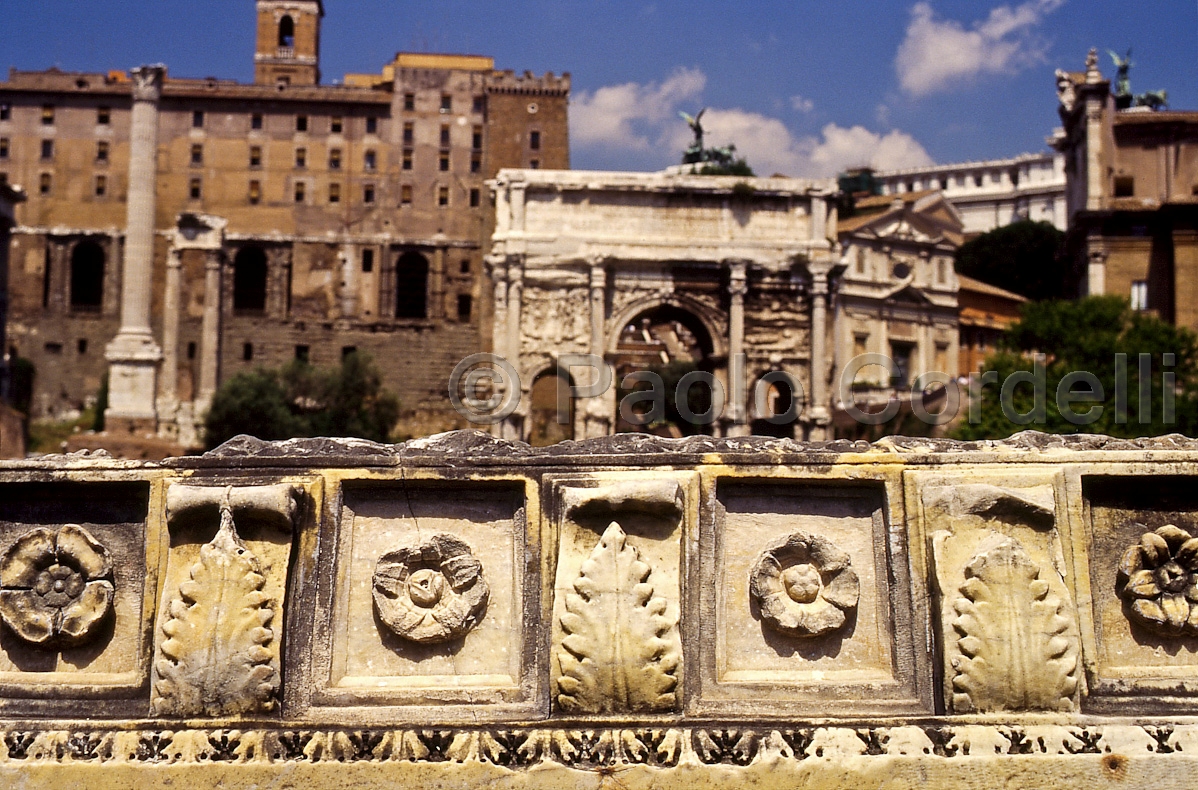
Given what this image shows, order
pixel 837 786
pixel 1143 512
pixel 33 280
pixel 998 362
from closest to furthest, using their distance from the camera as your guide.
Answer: pixel 837 786 → pixel 1143 512 → pixel 998 362 → pixel 33 280

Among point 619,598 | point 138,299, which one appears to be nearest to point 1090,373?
point 619,598

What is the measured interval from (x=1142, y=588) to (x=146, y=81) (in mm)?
34399

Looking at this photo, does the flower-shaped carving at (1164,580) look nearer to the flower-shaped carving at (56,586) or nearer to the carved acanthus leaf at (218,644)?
the carved acanthus leaf at (218,644)

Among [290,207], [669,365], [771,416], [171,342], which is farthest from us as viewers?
[290,207]

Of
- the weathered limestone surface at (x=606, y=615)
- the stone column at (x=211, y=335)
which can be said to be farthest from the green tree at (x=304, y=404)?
the weathered limestone surface at (x=606, y=615)

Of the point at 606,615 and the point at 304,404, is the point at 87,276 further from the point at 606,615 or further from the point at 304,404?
the point at 606,615

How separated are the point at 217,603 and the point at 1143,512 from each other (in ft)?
7.65

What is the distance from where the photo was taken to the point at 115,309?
49406mm

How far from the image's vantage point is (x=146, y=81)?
109 ft

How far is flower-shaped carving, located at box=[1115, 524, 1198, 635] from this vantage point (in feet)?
9.95

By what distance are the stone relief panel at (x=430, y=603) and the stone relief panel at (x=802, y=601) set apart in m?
0.48

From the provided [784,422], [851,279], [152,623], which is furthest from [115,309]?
[152,623]

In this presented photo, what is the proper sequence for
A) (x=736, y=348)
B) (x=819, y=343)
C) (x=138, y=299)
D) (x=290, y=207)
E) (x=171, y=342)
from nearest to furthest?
(x=736, y=348)
(x=819, y=343)
(x=138, y=299)
(x=171, y=342)
(x=290, y=207)

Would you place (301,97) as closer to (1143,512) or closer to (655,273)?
(655,273)
